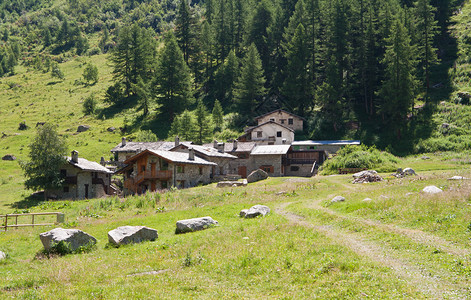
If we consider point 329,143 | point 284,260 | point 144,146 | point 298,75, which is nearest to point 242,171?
point 329,143

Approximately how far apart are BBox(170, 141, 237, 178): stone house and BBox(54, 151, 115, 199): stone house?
42.8ft

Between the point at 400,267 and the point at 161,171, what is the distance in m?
43.1

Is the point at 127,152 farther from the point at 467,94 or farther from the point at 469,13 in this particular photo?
the point at 469,13

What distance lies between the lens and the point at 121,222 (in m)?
26.0

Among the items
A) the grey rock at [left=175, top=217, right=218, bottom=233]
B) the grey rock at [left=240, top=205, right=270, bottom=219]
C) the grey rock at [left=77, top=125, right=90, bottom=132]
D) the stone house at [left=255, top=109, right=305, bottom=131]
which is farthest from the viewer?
the grey rock at [left=77, top=125, right=90, bottom=132]

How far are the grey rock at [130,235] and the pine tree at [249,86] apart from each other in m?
69.9

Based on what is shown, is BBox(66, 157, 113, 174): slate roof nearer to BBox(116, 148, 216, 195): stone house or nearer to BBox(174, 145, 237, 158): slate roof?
BBox(116, 148, 216, 195): stone house

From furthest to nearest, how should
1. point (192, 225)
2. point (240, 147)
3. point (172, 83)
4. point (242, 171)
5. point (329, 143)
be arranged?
point (172, 83), point (329, 143), point (240, 147), point (242, 171), point (192, 225)

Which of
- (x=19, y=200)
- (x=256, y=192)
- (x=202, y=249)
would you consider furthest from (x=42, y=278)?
(x=19, y=200)

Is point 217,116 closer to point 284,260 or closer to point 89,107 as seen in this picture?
point 89,107

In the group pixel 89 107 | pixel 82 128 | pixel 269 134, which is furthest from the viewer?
pixel 89 107

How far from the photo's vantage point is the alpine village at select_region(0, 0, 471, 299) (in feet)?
42.7

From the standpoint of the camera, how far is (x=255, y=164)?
65.9 metres

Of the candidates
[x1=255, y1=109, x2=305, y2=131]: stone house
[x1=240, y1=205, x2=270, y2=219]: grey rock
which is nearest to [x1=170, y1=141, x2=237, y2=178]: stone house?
[x1=255, y1=109, x2=305, y2=131]: stone house
